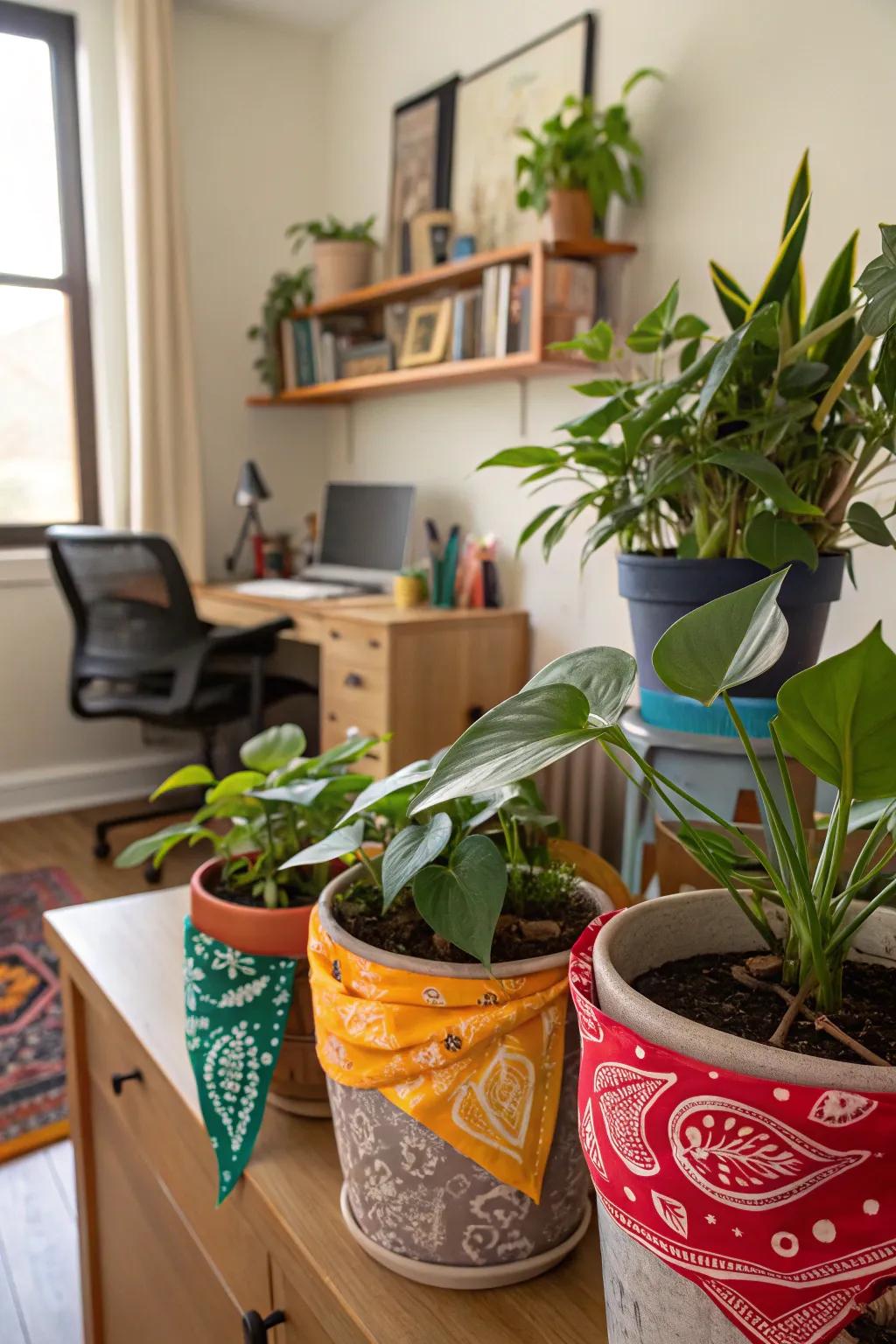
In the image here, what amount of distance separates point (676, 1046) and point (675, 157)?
2459 mm

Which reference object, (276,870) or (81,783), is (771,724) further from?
(81,783)

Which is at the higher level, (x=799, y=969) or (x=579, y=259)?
(x=579, y=259)

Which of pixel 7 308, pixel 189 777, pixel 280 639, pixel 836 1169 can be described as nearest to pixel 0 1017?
pixel 189 777

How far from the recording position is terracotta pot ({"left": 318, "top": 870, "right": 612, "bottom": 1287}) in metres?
0.55

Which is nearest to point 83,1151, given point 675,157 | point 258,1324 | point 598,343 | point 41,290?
point 258,1324

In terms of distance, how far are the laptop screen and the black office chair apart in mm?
→ 450

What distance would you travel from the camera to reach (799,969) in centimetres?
48

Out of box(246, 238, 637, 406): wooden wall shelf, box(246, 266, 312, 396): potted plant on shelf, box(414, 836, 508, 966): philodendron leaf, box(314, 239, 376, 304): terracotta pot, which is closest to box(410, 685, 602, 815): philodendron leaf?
box(414, 836, 508, 966): philodendron leaf

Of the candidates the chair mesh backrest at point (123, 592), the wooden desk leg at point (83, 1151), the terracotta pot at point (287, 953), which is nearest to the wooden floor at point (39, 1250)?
the wooden desk leg at point (83, 1151)

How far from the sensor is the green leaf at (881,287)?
22.5 inches

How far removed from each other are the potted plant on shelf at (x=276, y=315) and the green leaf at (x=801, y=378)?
3052mm

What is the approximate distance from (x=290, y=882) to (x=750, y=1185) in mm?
481

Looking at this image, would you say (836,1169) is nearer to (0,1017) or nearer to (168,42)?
(0,1017)

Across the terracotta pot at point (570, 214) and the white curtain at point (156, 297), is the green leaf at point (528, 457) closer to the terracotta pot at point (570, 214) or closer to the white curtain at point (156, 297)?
the terracotta pot at point (570, 214)
